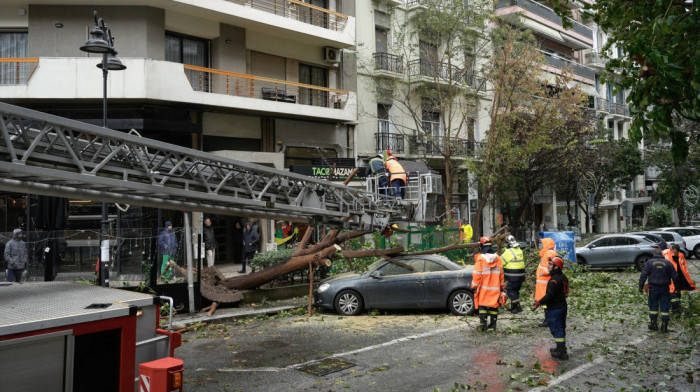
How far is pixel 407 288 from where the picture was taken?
12367 millimetres

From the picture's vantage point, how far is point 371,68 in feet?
81.8

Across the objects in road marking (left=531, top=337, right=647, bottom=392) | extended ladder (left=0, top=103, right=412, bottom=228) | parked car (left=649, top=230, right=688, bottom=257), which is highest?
extended ladder (left=0, top=103, right=412, bottom=228)

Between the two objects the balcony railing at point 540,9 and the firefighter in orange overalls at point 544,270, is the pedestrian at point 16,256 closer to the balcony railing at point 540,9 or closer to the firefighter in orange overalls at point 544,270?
the firefighter in orange overalls at point 544,270

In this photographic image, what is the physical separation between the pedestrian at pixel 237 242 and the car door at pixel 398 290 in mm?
8718

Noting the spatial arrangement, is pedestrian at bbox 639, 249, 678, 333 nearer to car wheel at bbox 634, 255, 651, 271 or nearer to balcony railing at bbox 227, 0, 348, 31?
car wheel at bbox 634, 255, 651, 271

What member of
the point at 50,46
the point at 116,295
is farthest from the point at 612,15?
the point at 50,46

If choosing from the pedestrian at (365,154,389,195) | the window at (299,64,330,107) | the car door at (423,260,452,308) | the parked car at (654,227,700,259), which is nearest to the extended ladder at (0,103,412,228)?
the pedestrian at (365,154,389,195)

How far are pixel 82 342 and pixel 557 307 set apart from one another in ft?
22.3

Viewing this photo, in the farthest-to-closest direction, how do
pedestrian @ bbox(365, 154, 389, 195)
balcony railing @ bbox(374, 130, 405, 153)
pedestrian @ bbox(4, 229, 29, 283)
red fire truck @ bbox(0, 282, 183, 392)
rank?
balcony railing @ bbox(374, 130, 405, 153) → pedestrian @ bbox(365, 154, 389, 195) → pedestrian @ bbox(4, 229, 29, 283) → red fire truck @ bbox(0, 282, 183, 392)

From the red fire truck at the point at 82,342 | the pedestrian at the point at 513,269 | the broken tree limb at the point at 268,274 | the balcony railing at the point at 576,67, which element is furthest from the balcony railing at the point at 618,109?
the red fire truck at the point at 82,342

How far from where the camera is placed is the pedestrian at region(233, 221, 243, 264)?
65.5 feet

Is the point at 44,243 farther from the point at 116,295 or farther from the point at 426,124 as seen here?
the point at 426,124

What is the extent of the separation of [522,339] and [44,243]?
10.4 meters

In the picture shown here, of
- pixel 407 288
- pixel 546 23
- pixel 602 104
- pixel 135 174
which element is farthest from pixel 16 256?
pixel 602 104
